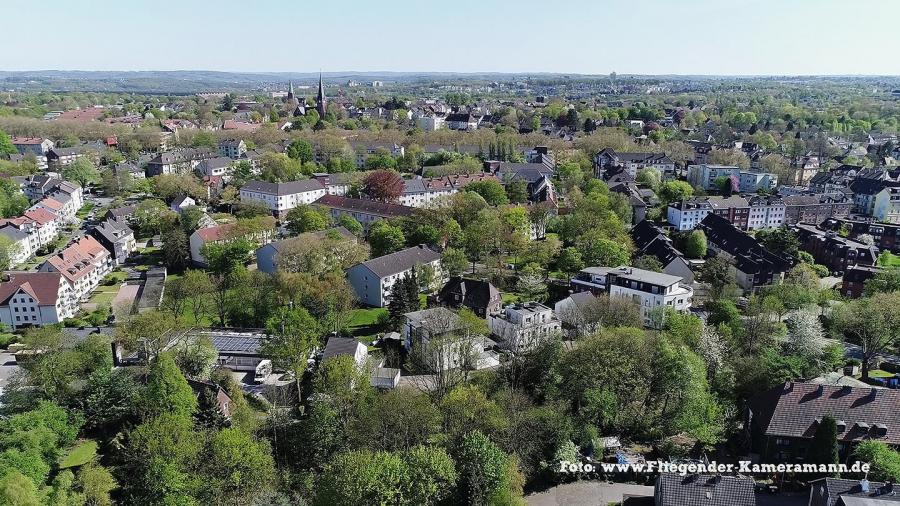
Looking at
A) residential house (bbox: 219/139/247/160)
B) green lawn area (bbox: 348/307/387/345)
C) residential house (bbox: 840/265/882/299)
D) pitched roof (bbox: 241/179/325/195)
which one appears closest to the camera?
green lawn area (bbox: 348/307/387/345)

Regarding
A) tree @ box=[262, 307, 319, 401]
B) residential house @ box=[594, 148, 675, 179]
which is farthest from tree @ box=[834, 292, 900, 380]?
residential house @ box=[594, 148, 675, 179]

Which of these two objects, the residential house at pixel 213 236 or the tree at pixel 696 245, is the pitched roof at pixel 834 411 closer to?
the tree at pixel 696 245

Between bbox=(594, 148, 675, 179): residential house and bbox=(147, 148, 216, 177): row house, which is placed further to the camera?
bbox=(147, 148, 216, 177): row house

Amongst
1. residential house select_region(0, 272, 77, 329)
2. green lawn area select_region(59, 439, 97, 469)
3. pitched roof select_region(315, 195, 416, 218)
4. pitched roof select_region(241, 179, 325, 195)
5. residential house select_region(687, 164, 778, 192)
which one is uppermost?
residential house select_region(687, 164, 778, 192)

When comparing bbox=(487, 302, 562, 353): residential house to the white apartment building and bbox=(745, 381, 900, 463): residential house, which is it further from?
bbox=(745, 381, 900, 463): residential house

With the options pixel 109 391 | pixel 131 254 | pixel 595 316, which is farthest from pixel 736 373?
pixel 131 254

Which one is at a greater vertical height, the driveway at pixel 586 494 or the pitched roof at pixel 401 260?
the pitched roof at pixel 401 260

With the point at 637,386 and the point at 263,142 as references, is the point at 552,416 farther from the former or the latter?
the point at 263,142

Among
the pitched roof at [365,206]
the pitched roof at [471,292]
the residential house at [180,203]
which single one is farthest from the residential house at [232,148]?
the pitched roof at [471,292]
